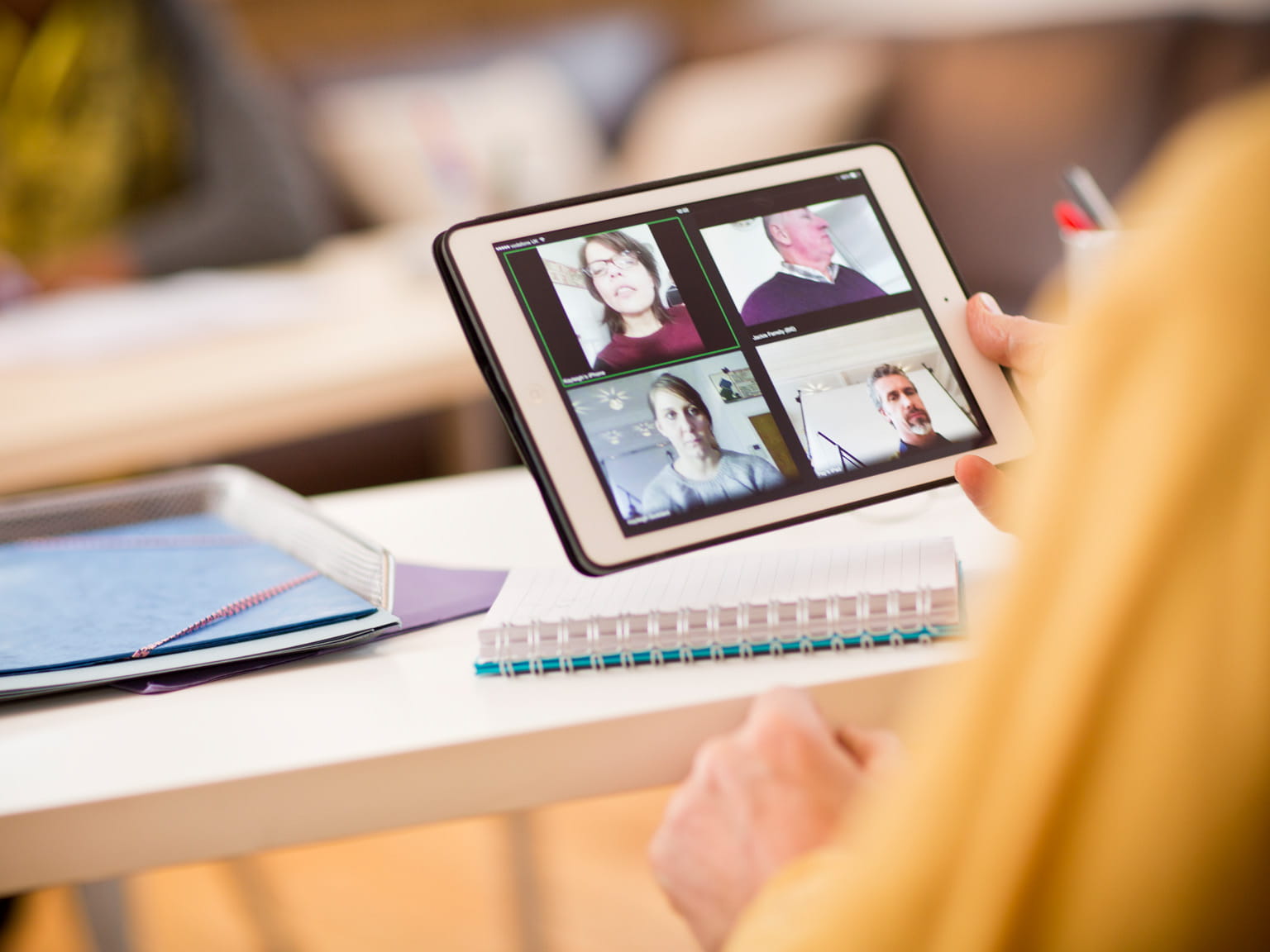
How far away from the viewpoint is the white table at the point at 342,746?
0.51 meters

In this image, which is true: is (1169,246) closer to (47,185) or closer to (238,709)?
(238,709)

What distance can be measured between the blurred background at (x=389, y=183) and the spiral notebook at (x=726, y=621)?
67cm

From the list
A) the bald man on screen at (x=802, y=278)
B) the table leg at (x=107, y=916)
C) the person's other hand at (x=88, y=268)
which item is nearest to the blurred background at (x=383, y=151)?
the person's other hand at (x=88, y=268)

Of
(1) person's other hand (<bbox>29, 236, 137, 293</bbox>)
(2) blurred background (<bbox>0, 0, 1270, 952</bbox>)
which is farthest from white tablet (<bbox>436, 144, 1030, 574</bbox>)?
(1) person's other hand (<bbox>29, 236, 137, 293</bbox>)

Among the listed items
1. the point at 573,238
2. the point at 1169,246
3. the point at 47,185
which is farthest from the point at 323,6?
the point at 1169,246

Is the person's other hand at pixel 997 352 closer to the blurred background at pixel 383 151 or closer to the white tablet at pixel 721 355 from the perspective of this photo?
the white tablet at pixel 721 355

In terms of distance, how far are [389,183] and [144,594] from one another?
2.23m

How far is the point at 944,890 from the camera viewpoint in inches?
12.1

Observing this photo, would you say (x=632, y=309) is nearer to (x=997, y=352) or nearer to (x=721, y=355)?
(x=721, y=355)

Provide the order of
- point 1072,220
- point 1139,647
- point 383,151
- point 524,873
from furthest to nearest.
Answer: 1. point 383,151
2. point 524,873
3. point 1072,220
4. point 1139,647

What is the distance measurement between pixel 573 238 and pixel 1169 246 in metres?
0.39

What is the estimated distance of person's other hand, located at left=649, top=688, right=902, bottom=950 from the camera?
0.45 metres

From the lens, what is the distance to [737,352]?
2.01 ft

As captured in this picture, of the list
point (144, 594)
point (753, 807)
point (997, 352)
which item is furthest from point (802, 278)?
point (144, 594)
